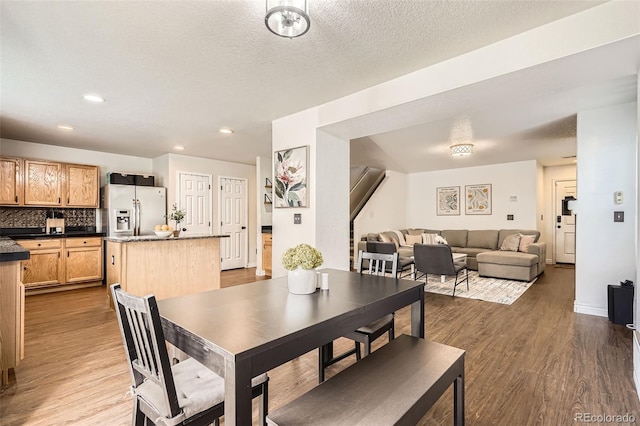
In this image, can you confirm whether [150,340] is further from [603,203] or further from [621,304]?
[603,203]

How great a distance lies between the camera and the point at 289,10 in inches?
60.4

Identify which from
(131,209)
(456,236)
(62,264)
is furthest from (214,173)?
(456,236)

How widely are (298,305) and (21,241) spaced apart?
5455 mm

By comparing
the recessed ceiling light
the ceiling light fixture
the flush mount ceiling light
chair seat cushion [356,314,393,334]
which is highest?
the recessed ceiling light

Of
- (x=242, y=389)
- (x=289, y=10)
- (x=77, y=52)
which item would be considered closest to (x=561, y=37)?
(x=289, y=10)

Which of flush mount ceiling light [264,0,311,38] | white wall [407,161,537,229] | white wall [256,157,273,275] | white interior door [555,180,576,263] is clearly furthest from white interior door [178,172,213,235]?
white interior door [555,180,576,263]

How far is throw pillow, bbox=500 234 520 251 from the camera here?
252 inches

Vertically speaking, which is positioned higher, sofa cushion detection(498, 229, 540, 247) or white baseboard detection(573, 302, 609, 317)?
sofa cushion detection(498, 229, 540, 247)

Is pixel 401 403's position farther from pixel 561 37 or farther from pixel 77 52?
pixel 77 52

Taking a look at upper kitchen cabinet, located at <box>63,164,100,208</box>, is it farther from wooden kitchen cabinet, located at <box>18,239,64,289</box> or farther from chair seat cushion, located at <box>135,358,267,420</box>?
chair seat cushion, located at <box>135,358,267,420</box>

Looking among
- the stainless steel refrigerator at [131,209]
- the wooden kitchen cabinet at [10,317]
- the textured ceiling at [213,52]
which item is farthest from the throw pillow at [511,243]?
the wooden kitchen cabinet at [10,317]

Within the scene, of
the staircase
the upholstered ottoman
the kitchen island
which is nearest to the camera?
the kitchen island

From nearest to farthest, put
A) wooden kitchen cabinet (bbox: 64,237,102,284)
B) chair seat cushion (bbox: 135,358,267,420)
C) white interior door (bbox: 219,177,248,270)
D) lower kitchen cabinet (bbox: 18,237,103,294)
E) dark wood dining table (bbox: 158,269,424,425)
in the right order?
dark wood dining table (bbox: 158,269,424,425)
chair seat cushion (bbox: 135,358,267,420)
lower kitchen cabinet (bbox: 18,237,103,294)
wooden kitchen cabinet (bbox: 64,237,102,284)
white interior door (bbox: 219,177,248,270)

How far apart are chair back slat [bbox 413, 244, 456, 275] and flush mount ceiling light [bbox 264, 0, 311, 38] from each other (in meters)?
3.89
